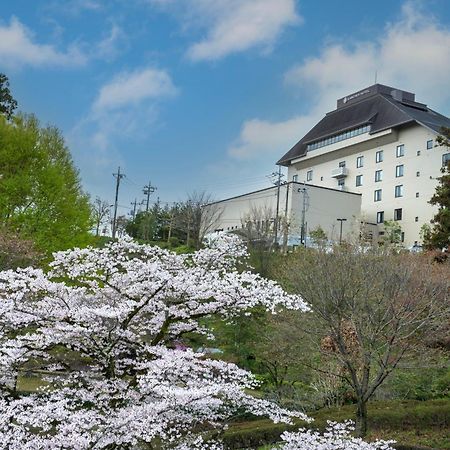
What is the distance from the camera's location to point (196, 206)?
3834 cm

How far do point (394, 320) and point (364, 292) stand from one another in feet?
2.77

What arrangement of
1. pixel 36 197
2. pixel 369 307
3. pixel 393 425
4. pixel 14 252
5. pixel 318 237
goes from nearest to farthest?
1. pixel 369 307
2. pixel 393 425
3. pixel 14 252
4. pixel 36 197
5. pixel 318 237

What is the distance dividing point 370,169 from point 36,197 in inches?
1154

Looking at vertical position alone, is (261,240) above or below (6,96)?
below

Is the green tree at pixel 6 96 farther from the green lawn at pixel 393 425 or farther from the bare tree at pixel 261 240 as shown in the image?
the green lawn at pixel 393 425

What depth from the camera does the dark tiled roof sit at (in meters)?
39.0

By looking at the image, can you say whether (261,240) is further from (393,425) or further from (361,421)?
(361,421)

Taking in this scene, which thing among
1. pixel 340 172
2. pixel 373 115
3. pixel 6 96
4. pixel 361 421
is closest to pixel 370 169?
pixel 340 172

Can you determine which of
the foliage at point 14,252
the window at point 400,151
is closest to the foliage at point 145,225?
the window at point 400,151

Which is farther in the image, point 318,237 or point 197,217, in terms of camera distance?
point 197,217

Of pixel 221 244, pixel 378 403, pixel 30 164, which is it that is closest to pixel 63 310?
pixel 221 244

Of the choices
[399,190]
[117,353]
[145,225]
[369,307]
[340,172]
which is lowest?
[117,353]

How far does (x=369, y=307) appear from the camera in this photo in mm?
10086

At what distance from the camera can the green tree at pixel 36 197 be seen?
1706cm
